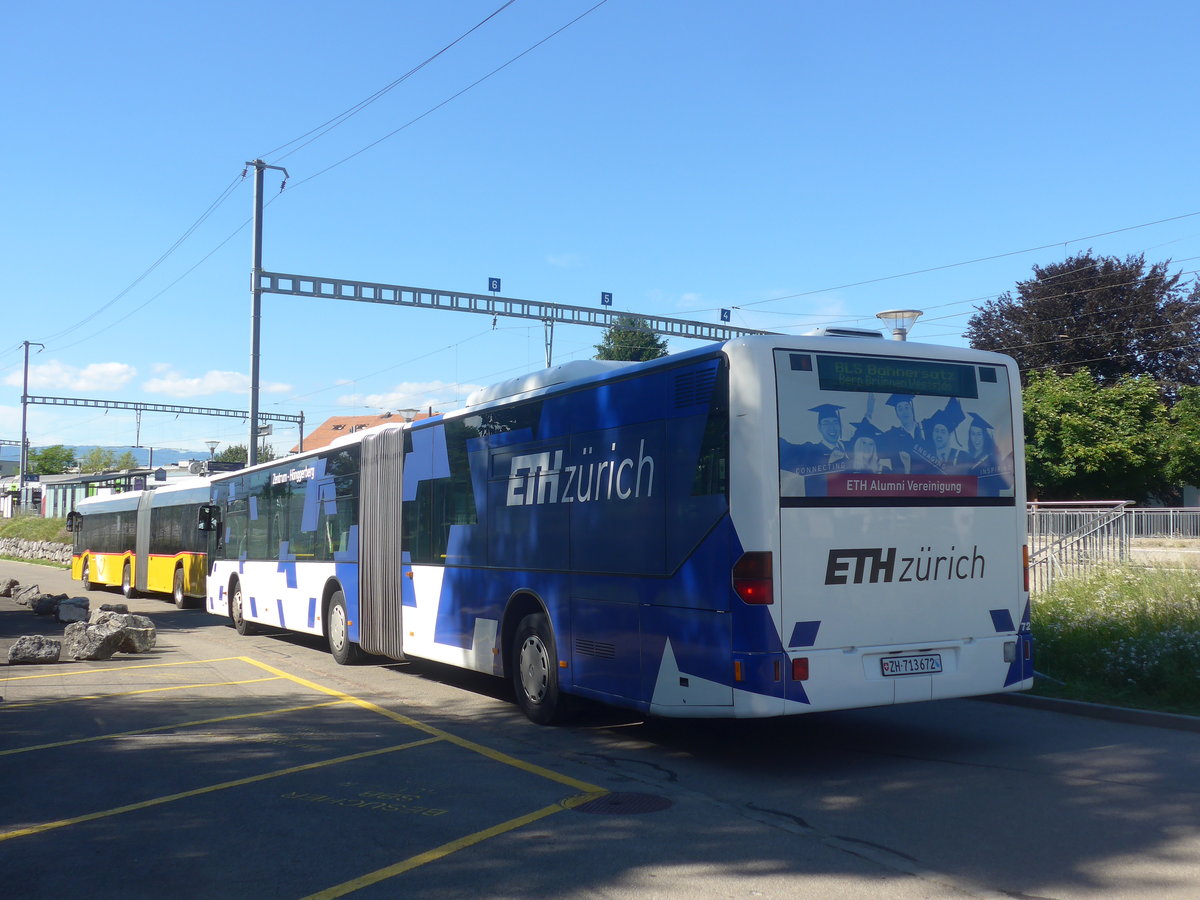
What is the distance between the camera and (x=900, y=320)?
33.7 feet

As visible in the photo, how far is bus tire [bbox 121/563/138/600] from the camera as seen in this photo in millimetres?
33066

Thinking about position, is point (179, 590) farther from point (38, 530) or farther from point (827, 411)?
point (38, 530)

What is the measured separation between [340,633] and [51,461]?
126436mm

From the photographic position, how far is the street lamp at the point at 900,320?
33.5ft

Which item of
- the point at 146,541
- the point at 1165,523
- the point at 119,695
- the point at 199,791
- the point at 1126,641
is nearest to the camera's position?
the point at 199,791

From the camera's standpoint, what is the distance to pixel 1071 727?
946 centimetres

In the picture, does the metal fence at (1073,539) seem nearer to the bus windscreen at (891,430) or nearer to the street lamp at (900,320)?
the street lamp at (900,320)

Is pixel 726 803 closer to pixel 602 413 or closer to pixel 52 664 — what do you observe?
pixel 602 413

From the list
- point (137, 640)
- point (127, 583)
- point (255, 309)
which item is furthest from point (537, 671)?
point (127, 583)

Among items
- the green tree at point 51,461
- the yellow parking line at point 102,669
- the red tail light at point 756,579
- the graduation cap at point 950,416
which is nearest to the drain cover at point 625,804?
the red tail light at point 756,579

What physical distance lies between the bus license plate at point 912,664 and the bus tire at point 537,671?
10.2ft

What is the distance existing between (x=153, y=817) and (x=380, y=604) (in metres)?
7.03

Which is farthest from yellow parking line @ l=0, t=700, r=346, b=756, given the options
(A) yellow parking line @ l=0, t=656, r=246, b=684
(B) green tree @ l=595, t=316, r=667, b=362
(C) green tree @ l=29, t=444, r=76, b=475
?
(C) green tree @ l=29, t=444, r=76, b=475

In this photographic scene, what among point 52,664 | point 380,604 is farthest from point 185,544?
point 380,604
